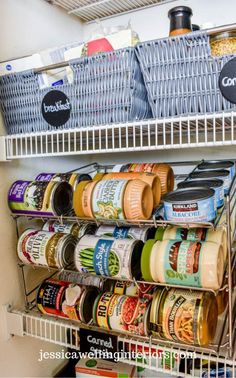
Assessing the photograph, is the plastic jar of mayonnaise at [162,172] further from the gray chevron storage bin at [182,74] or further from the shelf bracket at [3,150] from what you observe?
the shelf bracket at [3,150]

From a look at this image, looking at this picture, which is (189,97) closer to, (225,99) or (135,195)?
(225,99)

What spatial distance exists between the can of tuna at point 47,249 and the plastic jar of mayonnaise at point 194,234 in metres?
0.24

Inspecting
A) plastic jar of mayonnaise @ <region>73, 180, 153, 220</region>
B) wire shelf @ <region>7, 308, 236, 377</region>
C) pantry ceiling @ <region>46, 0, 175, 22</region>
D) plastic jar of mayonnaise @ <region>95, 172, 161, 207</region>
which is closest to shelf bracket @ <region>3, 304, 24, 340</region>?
wire shelf @ <region>7, 308, 236, 377</region>

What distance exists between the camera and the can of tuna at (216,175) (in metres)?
0.76

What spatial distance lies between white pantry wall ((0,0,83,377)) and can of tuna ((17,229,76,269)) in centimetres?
7

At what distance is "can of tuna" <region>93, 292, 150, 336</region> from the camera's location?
734 millimetres

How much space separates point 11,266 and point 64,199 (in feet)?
0.83

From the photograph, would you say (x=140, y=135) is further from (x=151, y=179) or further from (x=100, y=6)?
(x=100, y=6)

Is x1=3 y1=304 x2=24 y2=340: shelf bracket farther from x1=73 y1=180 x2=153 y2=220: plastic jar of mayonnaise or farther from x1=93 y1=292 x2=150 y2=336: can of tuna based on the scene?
x1=73 y1=180 x2=153 y2=220: plastic jar of mayonnaise

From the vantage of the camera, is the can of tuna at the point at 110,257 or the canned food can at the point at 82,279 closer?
the can of tuna at the point at 110,257

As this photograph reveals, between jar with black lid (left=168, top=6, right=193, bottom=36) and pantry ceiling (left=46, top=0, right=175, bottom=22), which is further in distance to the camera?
pantry ceiling (left=46, top=0, right=175, bottom=22)

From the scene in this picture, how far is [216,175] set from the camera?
790mm

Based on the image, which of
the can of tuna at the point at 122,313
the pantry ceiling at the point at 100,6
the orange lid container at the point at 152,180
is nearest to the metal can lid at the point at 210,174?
the orange lid container at the point at 152,180

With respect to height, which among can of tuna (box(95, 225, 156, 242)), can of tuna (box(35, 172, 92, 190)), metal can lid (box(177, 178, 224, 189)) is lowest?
can of tuna (box(95, 225, 156, 242))
